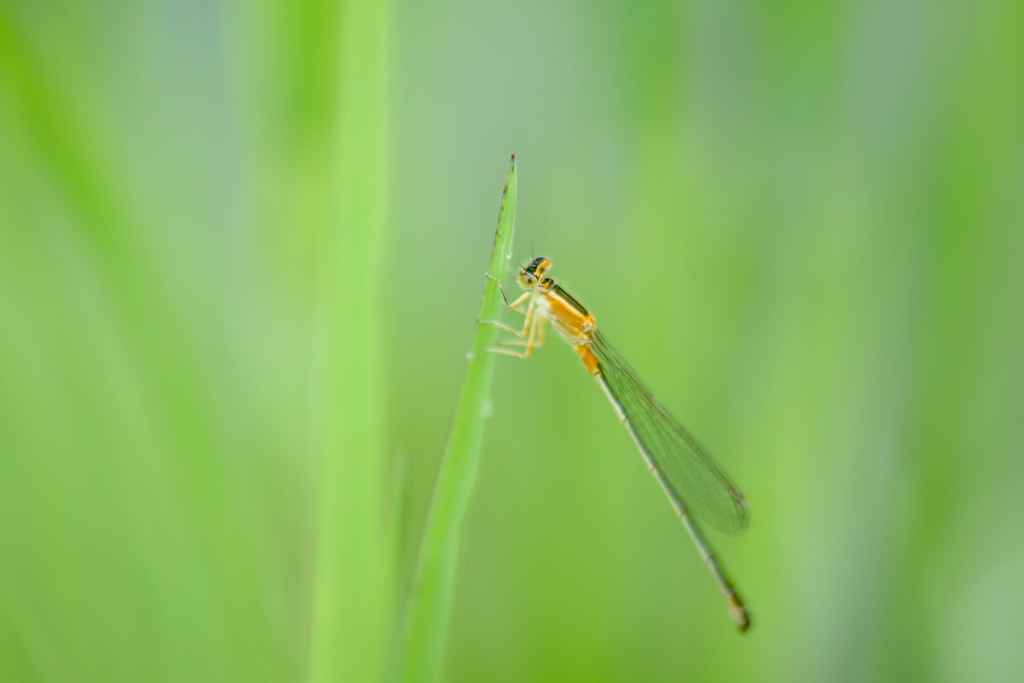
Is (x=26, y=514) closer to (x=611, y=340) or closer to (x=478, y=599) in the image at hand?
(x=478, y=599)

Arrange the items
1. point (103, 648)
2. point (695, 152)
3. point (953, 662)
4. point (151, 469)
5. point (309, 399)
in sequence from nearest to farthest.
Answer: point (103, 648) → point (151, 469) → point (953, 662) → point (309, 399) → point (695, 152)

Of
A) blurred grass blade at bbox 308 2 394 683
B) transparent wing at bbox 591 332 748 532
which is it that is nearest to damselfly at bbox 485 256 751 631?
transparent wing at bbox 591 332 748 532

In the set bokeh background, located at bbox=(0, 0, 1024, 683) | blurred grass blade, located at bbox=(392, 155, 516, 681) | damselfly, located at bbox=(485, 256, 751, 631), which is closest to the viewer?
blurred grass blade, located at bbox=(392, 155, 516, 681)

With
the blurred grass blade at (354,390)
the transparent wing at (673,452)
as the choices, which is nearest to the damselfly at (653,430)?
the transparent wing at (673,452)

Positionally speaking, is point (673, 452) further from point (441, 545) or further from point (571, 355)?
point (441, 545)

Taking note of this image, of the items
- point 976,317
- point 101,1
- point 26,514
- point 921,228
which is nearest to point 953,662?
point 976,317

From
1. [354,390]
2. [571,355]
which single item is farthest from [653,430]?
[354,390]

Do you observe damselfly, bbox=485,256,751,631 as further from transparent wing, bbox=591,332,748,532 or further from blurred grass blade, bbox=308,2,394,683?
blurred grass blade, bbox=308,2,394,683
